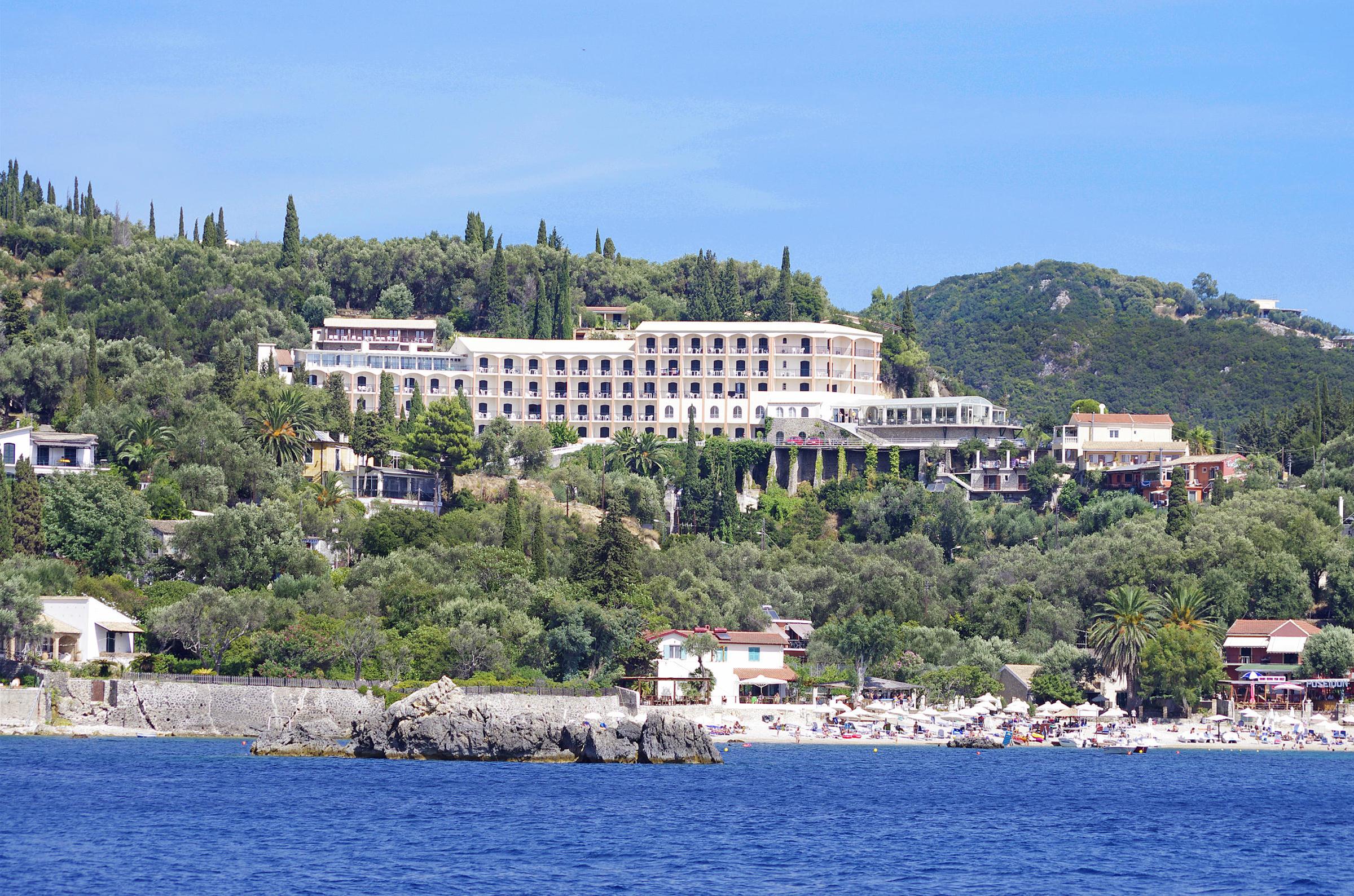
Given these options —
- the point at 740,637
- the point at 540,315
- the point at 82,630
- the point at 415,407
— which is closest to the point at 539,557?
the point at 740,637

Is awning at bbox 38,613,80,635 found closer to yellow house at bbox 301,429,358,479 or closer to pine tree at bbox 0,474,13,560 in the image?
pine tree at bbox 0,474,13,560

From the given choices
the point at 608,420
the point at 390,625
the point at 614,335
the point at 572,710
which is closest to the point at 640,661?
the point at 572,710

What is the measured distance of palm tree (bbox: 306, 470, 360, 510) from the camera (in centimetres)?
10281

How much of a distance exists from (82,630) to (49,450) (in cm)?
2286

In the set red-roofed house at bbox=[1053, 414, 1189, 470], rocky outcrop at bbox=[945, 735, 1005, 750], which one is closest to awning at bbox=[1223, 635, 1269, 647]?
rocky outcrop at bbox=[945, 735, 1005, 750]

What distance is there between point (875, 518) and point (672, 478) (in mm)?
13098

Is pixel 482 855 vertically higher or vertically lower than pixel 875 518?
lower

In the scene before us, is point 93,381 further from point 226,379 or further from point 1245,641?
point 1245,641

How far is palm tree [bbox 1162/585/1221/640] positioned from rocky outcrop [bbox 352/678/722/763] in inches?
1142

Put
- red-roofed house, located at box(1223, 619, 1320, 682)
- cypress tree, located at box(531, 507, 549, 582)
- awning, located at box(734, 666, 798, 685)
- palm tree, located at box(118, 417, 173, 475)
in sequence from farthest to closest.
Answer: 1. palm tree, located at box(118, 417, 173, 475)
2. cypress tree, located at box(531, 507, 549, 582)
3. red-roofed house, located at box(1223, 619, 1320, 682)
4. awning, located at box(734, 666, 798, 685)

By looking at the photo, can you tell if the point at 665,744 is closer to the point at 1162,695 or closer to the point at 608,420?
the point at 1162,695

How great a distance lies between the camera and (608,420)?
445 ft

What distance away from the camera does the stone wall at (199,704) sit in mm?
77562

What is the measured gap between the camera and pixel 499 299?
473 ft
